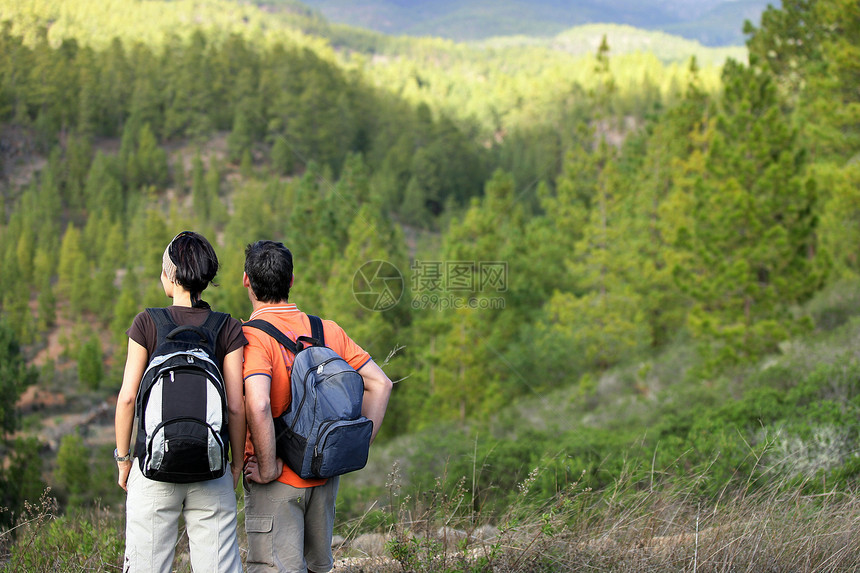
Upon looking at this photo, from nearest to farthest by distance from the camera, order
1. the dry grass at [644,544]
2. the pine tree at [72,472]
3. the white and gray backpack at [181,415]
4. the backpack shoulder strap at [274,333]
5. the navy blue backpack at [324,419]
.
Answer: the white and gray backpack at [181,415] → the navy blue backpack at [324,419] → the backpack shoulder strap at [274,333] → the dry grass at [644,544] → the pine tree at [72,472]

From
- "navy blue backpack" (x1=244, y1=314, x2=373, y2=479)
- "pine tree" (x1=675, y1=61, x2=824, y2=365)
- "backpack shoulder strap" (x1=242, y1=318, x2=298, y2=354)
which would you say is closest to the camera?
"navy blue backpack" (x1=244, y1=314, x2=373, y2=479)

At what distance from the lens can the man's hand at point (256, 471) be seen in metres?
Answer: 2.27

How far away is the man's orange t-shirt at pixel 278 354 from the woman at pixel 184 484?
6 centimetres

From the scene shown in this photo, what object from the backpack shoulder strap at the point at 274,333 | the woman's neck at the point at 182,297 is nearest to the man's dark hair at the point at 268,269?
the backpack shoulder strap at the point at 274,333

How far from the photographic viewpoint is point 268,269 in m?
2.39

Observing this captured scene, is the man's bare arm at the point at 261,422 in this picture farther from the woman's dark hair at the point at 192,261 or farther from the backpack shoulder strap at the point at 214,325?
the woman's dark hair at the point at 192,261

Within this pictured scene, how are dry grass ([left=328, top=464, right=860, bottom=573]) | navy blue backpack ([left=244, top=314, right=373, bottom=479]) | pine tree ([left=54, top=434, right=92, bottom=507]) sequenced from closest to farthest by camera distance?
navy blue backpack ([left=244, top=314, right=373, bottom=479])
dry grass ([left=328, top=464, right=860, bottom=573])
pine tree ([left=54, top=434, right=92, bottom=507])

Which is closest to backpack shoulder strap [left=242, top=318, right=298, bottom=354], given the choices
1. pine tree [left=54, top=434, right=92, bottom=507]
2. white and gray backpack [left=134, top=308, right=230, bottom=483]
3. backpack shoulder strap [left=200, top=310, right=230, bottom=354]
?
backpack shoulder strap [left=200, top=310, right=230, bottom=354]

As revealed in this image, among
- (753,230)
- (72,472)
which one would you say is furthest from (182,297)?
(72,472)

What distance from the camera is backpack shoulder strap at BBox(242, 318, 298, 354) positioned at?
7.68 ft

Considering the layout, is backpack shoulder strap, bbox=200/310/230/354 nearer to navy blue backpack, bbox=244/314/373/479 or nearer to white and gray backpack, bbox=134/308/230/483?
white and gray backpack, bbox=134/308/230/483

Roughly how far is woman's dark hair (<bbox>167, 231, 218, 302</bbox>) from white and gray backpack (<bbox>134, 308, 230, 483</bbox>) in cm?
21

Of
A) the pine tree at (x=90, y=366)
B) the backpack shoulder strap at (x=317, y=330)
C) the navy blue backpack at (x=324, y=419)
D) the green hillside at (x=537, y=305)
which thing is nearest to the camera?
the navy blue backpack at (x=324, y=419)

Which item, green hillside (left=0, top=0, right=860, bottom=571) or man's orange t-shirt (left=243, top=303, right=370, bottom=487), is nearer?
man's orange t-shirt (left=243, top=303, right=370, bottom=487)
